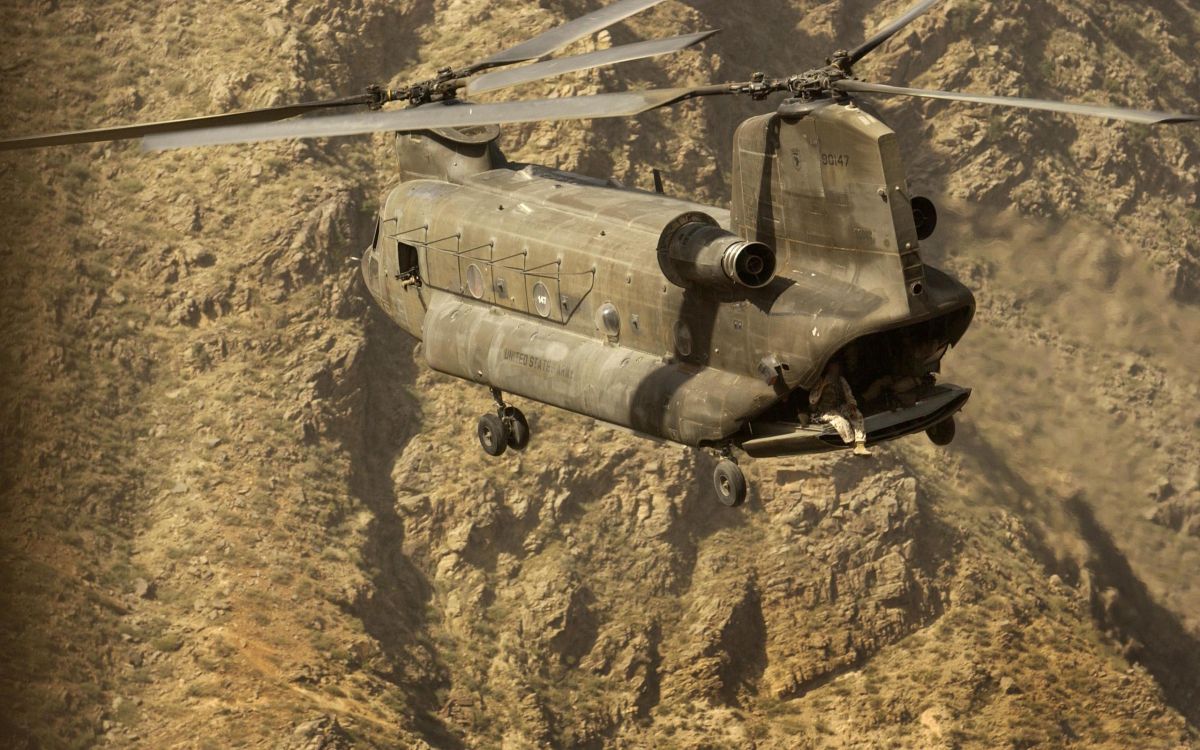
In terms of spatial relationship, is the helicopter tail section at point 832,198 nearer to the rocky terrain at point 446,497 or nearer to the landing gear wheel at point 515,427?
the landing gear wheel at point 515,427

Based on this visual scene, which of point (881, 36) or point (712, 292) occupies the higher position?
point (881, 36)

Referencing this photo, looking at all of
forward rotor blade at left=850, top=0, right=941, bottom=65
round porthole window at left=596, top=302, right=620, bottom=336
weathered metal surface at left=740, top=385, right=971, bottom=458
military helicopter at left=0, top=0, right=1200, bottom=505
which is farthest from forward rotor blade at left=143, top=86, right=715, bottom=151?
weathered metal surface at left=740, top=385, right=971, bottom=458

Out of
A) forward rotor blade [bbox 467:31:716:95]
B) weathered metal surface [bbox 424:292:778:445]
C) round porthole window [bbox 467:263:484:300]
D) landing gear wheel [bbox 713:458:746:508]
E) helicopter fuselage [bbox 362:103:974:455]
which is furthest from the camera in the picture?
round porthole window [bbox 467:263:484:300]

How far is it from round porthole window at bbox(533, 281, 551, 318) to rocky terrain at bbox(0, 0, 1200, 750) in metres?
16.8

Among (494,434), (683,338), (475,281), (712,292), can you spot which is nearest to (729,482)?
(683,338)

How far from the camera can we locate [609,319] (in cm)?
3036

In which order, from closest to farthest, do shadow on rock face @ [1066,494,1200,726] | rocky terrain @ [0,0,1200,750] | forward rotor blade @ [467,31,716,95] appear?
forward rotor blade @ [467,31,716,95] → rocky terrain @ [0,0,1200,750] → shadow on rock face @ [1066,494,1200,726]

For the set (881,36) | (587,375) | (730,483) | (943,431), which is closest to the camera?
(881,36)

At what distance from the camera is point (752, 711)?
1954 inches

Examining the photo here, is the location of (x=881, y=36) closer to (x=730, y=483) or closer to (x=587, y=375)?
(x=730, y=483)

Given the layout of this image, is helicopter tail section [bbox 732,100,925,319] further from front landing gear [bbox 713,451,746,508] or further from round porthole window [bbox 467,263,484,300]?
round porthole window [bbox 467,263,484,300]

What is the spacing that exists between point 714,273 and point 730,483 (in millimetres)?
3099

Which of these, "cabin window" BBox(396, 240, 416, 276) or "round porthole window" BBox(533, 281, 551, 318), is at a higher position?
"round porthole window" BBox(533, 281, 551, 318)

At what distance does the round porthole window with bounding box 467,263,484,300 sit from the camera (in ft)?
108
